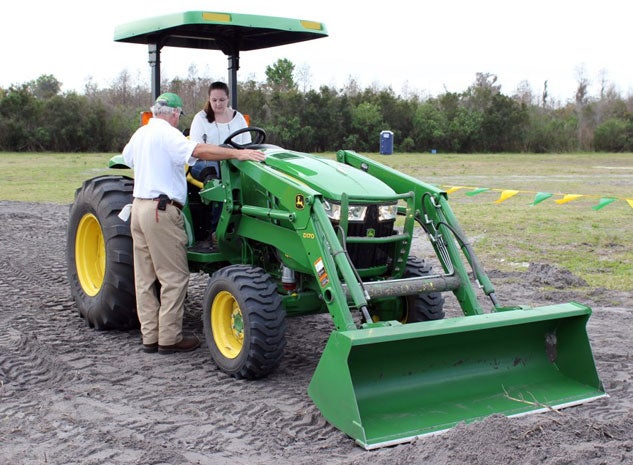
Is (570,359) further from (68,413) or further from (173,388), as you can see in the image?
(68,413)

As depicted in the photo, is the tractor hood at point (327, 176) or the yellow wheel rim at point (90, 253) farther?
the yellow wheel rim at point (90, 253)

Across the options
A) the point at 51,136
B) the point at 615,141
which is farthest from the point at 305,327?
the point at 615,141

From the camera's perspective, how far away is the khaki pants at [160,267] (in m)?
5.25

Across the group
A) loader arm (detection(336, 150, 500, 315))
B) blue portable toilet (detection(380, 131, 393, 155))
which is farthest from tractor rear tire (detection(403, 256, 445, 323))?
blue portable toilet (detection(380, 131, 393, 155))

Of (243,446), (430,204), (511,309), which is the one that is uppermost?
(430,204)

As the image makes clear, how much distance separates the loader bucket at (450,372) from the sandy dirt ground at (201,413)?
16cm

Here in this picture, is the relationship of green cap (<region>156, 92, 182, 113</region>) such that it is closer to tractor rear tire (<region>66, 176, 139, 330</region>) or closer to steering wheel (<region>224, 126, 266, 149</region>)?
steering wheel (<region>224, 126, 266, 149</region>)

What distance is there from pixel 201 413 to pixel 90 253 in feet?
8.98

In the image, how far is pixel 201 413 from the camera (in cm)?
426

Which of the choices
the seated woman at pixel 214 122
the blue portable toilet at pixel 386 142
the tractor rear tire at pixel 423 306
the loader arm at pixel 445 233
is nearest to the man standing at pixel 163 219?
the seated woman at pixel 214 122

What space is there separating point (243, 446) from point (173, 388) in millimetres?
994

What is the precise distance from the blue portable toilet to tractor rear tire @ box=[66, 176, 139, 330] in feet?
92.5

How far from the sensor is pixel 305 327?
20.2 feet

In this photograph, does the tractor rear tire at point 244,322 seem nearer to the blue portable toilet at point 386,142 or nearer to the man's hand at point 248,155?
the man's hand at point 248,155
